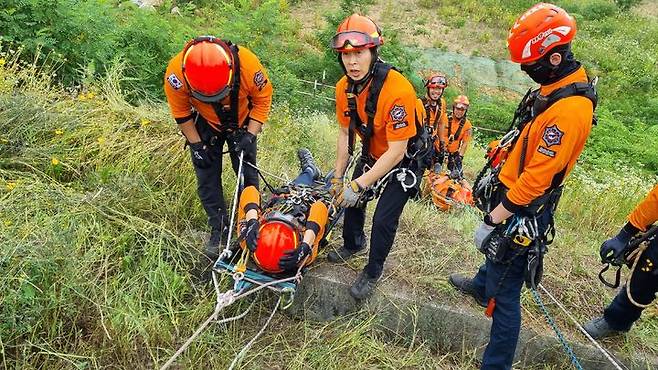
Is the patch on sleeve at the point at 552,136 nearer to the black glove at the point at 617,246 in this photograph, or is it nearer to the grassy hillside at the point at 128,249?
the black glove at the point at 617,246

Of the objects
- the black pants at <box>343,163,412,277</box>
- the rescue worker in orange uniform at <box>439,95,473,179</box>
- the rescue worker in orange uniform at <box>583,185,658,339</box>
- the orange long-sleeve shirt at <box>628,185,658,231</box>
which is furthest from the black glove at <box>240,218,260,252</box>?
the rescue worker in orange uniform at <box>439,95,473,179</box>

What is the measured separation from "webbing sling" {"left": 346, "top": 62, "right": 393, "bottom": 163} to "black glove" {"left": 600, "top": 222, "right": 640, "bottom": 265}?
1.77 metres

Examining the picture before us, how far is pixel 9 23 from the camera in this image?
5.35 meters

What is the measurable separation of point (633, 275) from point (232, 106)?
3.09 meters

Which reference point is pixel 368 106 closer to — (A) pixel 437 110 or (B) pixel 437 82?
(B) pixel 437 82

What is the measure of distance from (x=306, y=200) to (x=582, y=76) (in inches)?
78.7

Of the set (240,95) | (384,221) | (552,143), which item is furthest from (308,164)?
(552,143)

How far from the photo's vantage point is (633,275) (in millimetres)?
3365

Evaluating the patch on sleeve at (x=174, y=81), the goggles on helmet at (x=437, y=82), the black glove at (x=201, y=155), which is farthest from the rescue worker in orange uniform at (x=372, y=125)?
the goggles on helmet at (x=437, y=82)

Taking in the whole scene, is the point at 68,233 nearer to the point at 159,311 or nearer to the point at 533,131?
the point at 159,311

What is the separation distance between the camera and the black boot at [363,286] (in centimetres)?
369

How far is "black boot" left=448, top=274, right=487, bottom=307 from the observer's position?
3774mm

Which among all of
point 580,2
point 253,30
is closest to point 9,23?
point 253,30

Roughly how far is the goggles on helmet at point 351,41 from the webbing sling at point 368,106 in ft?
0.62
